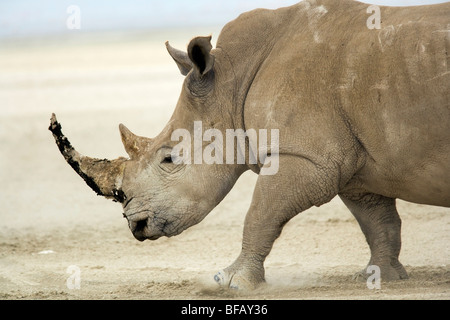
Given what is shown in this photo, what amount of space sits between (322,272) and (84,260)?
2.53 m

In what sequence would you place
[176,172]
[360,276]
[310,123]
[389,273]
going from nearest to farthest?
[310,123], [176,172], [389,273], [360,276]

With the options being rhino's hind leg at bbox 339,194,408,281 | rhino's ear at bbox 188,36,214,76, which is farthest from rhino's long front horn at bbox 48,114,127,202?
rhino's hind leg at bbox 339,194,408,281

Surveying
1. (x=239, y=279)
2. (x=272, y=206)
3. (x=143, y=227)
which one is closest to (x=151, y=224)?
(x=143, y=227)

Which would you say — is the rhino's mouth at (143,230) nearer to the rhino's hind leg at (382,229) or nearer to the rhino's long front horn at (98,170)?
the rhino's long front horn at (98,170)

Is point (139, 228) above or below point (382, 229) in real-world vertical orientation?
above

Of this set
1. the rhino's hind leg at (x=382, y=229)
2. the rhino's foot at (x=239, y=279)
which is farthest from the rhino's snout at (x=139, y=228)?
the rhino's hind leg at (x=382, y=229)

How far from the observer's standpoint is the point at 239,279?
6859mm

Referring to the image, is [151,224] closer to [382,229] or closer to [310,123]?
[310,123]

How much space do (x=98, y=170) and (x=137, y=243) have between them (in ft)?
9.73

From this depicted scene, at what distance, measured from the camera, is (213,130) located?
23.3 feet

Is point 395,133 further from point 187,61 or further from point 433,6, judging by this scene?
point 187,61

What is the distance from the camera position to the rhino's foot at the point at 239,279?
6.85 m

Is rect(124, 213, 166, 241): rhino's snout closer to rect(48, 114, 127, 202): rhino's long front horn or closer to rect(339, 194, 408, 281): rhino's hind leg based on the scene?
rect(48, 114, 127, 202): rhino's long front horn

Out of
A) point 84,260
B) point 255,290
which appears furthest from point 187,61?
point 84,260
